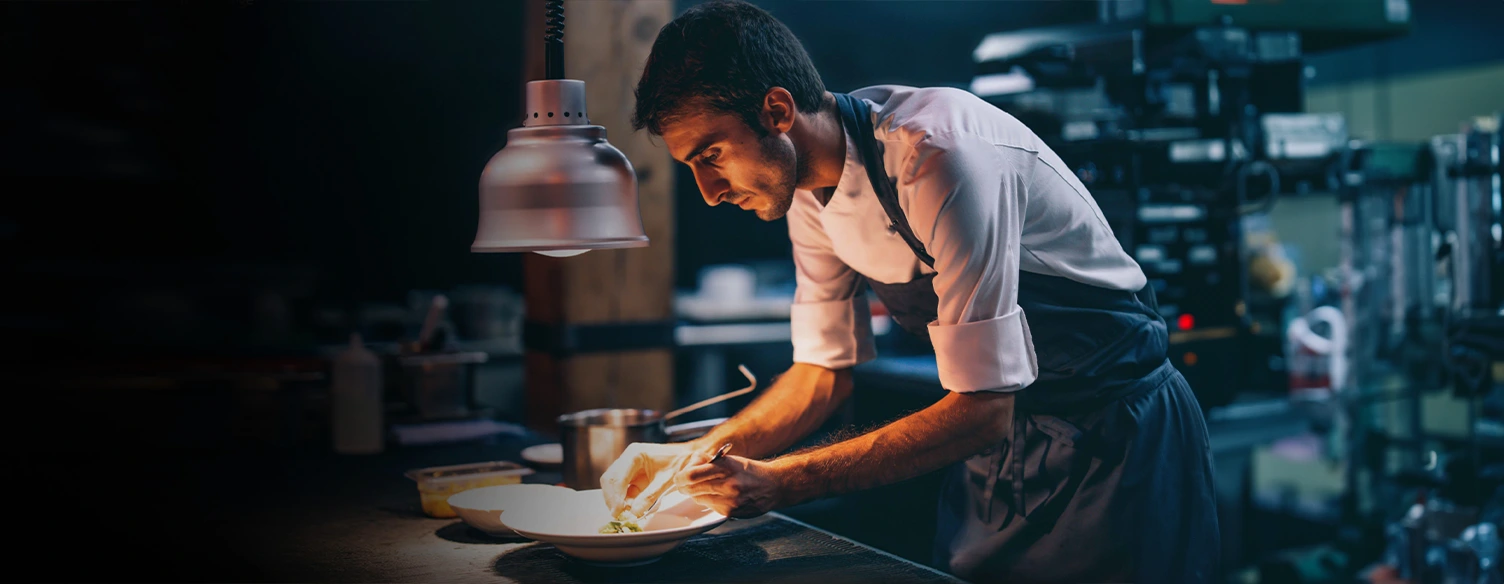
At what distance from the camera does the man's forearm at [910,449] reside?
1361 millimetres

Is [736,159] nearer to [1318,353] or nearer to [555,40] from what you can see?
[555,40]

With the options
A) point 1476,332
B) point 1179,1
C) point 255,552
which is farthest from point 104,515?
point 1476,332

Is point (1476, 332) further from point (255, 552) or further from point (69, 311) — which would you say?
point (69, 311)

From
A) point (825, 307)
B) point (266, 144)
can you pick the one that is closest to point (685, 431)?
point (825, 307)

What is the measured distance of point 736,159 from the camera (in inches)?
58.8

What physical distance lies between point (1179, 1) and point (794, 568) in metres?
2.38

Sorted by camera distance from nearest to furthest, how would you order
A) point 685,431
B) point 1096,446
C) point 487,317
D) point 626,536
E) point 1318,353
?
1. point 626,536
2. point 1096,446
3. point 685,431
4. point 1318,353
5. point 487,317

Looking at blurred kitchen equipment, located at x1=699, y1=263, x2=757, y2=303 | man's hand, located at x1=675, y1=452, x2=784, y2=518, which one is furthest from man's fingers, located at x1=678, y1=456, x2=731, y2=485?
blurred kitchen equipment, located at x1=699, y1=263, x2=757, y2=303

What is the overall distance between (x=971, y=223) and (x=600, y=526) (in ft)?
2.08

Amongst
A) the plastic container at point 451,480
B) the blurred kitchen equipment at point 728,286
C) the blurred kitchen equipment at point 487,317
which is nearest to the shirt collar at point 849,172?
the plastic container at point 451,480

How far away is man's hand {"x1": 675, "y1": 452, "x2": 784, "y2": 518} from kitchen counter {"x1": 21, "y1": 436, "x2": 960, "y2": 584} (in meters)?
0.08

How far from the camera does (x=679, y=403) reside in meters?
4.66

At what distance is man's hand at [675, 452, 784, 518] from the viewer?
130 cm

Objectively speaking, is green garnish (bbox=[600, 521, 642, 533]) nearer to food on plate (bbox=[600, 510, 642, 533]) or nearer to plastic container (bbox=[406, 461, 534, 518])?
food on plate (bbox=[600, 510, 642, 533])
